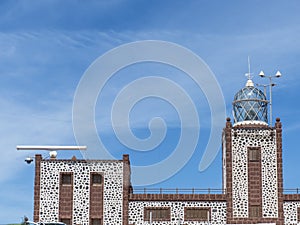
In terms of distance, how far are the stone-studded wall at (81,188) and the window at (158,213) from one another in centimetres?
183

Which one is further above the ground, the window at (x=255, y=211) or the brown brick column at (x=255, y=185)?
the brown brick column at (x=255, y=185)

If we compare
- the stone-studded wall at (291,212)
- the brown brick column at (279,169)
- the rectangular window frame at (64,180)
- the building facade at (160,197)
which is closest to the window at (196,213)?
the building facade at (160,197)

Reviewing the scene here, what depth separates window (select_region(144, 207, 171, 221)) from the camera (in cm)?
6534

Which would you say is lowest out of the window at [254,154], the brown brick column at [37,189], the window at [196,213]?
the window at [196,213]

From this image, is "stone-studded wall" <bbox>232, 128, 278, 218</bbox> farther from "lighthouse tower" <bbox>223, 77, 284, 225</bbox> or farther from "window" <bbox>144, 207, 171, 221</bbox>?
"window" <bbox>144, 207, 171, 221</bbox>

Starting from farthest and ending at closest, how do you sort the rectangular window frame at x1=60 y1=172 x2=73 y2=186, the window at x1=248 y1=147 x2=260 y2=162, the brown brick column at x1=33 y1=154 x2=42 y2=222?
the window at x1=248 y1=147 x2=260 y2=162 < the rectangular window frame at x1=60 y1=172 x2=73 y2=186 < the brown brick column at x1=33 y1=154 x2=42 y2=222

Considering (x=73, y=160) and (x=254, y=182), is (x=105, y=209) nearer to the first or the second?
(x=73, y=160)

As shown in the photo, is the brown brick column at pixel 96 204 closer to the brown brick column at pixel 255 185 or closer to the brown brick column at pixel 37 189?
the brown brick column at pixel 37 189

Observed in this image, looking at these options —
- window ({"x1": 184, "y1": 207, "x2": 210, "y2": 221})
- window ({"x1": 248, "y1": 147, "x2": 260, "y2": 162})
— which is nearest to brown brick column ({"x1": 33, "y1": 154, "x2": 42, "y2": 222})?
window ({"x1": 184, "y1": 207, "x2": 210, "y2": 221})

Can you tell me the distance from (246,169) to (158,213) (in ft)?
22.6

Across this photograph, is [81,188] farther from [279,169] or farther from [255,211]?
[279,169]

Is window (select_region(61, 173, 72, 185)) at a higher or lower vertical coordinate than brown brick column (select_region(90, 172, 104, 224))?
higher

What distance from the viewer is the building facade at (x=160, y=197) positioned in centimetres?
6506

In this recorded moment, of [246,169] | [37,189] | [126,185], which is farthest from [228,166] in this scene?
[37,189]
